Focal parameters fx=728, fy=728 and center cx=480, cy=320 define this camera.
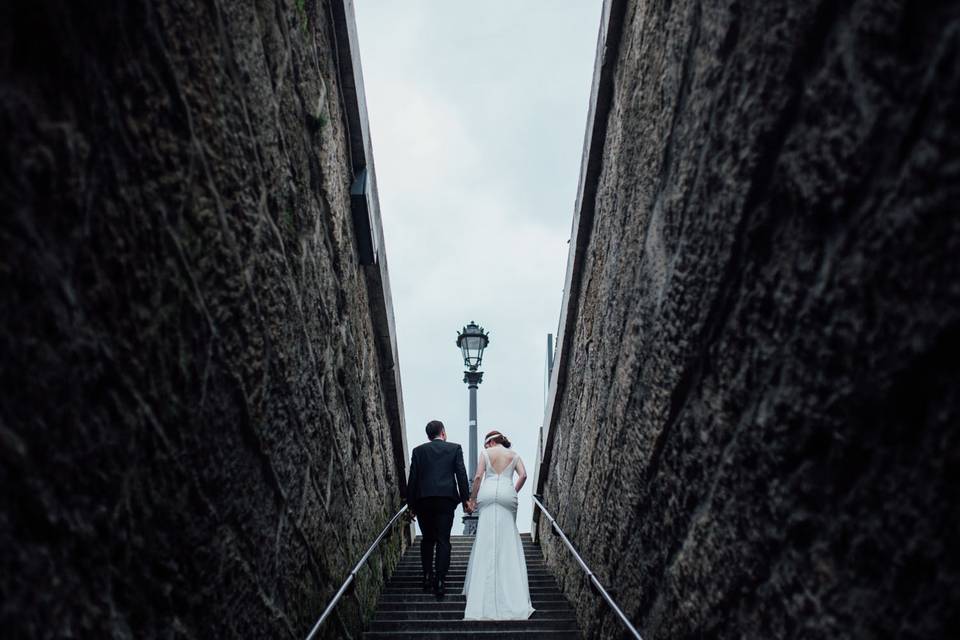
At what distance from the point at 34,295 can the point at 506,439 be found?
518 centimetres

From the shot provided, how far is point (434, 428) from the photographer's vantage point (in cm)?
589

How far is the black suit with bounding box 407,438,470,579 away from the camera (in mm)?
5398

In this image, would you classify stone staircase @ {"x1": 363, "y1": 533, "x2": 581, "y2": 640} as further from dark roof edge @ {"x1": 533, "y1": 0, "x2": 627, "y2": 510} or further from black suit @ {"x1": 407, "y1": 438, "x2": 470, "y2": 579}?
dark roof edge @ {"x1": 533, "y1": 0, "x2": 627, "y2": 510}

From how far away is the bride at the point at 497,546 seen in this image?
A: 5.00m

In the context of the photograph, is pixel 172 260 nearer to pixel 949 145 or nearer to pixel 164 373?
pixel 164 373

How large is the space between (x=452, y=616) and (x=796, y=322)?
157 inches

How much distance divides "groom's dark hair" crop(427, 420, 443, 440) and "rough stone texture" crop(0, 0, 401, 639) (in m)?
2.34

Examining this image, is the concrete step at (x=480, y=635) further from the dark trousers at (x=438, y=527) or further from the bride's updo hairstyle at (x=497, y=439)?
the bride's updo hairstyle at (x=497, y=439)

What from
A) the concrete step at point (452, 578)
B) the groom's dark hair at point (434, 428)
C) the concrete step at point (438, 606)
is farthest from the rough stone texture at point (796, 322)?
the concrete step at point (452, 578)

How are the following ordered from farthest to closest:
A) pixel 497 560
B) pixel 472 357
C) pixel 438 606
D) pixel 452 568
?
pixel 472 357 → pixel 452 568 → pixel 497 560 → pixel 438 606

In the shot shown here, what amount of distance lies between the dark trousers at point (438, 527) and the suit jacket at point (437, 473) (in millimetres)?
60

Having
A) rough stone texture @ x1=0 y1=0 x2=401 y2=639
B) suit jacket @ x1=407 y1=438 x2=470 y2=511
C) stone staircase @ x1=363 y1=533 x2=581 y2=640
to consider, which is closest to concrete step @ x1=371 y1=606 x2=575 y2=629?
stone staircase @ x1=363 y1=533 x2=581 y2=640

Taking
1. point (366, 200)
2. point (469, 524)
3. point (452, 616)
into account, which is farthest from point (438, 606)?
point (469, 524)

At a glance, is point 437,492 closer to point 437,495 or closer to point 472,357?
point 437,495
